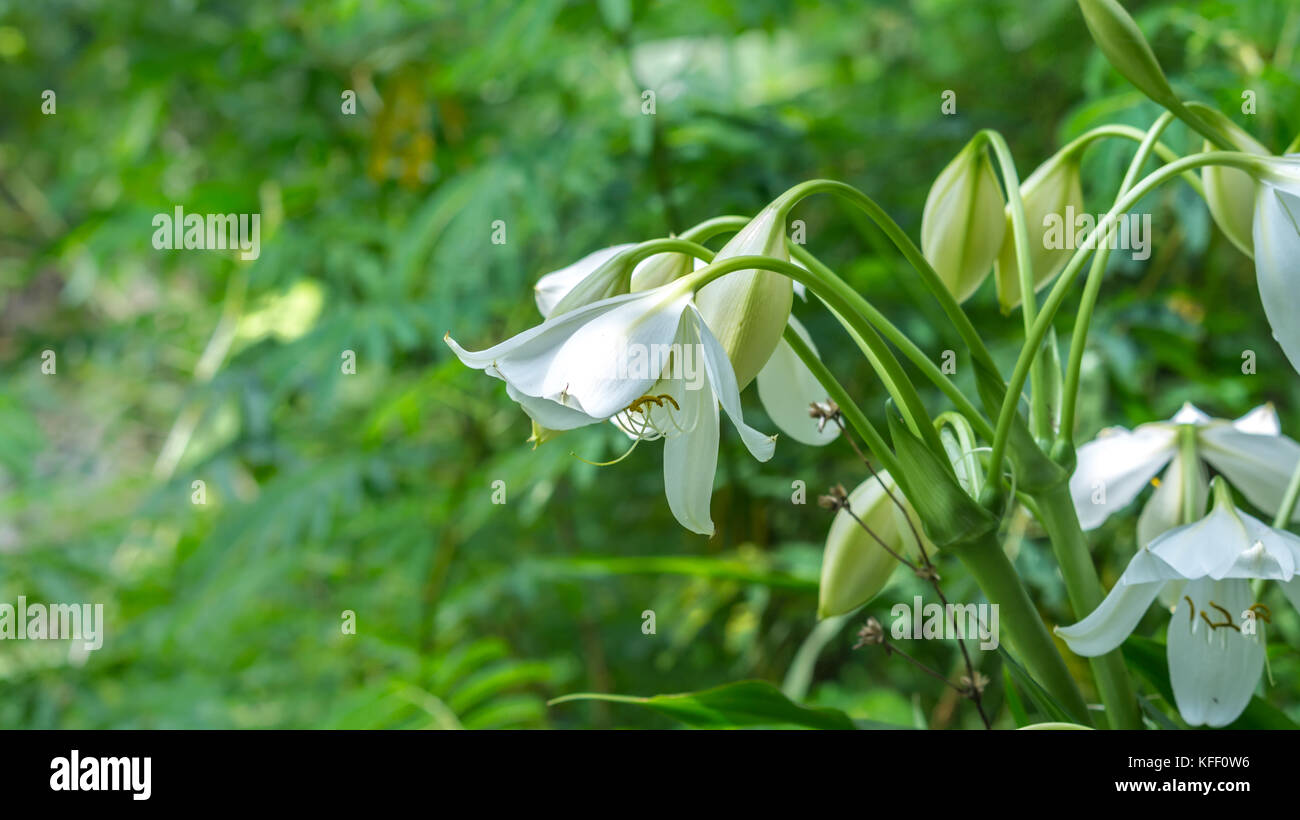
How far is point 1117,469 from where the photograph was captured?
361mm

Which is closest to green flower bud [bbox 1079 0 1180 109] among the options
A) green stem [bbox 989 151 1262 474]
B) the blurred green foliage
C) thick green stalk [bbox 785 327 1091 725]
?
green stem [bbox 989 151 1262 474]

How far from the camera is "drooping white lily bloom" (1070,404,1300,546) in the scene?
357 mm

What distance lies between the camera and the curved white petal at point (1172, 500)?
35cm

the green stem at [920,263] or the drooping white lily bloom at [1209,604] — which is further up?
the green stem at [920,263]

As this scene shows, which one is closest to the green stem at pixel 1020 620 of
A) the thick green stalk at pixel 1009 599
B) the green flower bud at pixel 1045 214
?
the thick green stalk at pixel 1009 599

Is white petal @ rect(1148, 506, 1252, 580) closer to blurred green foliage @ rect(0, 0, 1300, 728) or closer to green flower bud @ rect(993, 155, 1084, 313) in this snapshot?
green flower bud @ rect(993, 155, 1084, 313)

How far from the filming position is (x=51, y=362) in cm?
106

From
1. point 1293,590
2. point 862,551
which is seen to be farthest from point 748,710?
point 1293,590

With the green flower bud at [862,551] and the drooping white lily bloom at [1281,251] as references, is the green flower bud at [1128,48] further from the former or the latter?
the green flower bud at [862,551]

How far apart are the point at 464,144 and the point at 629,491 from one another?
1.43 ft

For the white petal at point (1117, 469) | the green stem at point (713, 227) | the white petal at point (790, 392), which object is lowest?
the white petal at point (1117, 469)

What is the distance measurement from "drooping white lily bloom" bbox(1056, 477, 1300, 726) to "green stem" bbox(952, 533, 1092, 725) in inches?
0.5

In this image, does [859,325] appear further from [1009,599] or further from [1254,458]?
[1254,458]
